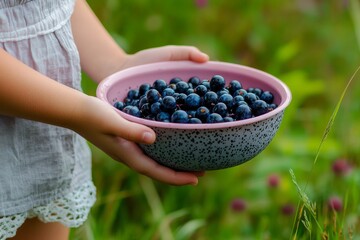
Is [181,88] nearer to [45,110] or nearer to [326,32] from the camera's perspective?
[45,110]

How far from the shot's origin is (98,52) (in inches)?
56.2

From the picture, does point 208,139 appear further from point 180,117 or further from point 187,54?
point 187,54

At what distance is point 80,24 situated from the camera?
1.41 meters

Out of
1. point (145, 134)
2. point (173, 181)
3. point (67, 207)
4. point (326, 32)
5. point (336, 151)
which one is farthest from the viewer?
point (326, 32)

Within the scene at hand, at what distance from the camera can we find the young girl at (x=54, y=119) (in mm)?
1120

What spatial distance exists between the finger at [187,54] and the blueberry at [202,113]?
0.80 ft

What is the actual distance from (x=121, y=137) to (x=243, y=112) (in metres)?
0.20

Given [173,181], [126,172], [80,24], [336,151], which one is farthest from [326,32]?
[173,181]

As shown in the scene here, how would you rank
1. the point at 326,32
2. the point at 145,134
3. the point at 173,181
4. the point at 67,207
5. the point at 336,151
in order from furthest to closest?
the point at 326,32 → the point at 336,151 → the point at 67,207 → the point at 173,181 → the point at 145,134

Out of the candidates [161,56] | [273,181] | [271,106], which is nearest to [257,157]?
[273,181]

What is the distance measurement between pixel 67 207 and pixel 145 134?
0.37 metres

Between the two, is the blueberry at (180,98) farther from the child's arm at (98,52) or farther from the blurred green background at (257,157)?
the blurred green background at (257,157)

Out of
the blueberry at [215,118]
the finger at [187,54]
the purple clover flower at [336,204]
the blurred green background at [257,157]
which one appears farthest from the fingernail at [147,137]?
the purple clover flower at [336,204]

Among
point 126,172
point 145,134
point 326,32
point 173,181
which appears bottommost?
point 126,172
